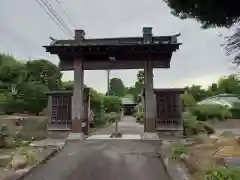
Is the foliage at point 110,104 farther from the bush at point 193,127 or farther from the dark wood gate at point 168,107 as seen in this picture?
the dark wood gate at point 168,107

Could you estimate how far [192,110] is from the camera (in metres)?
24.8

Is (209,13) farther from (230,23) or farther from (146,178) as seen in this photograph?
(146,178)

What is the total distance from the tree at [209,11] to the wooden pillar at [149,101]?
695 centimetres

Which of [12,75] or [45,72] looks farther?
[45,72]

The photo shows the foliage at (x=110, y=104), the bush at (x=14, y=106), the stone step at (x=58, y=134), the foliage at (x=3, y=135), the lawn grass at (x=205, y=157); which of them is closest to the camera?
the lawn grass at (x=205, y=157)

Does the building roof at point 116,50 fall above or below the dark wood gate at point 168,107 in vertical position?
above

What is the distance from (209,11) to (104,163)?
482cm

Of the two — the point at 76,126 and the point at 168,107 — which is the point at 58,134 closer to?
the point at 76,126

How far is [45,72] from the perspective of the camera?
1243 inches

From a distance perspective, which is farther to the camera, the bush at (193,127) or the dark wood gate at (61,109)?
the bush at (193,127)

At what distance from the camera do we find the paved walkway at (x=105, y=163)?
768 centimetres

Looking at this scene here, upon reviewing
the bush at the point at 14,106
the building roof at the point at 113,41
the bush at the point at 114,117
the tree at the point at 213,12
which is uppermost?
the building roof at the point at 113,41

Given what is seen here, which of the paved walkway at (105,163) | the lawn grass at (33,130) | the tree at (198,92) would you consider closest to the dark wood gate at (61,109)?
the lawn grass at (33,130)

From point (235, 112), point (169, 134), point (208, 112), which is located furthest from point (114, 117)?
point (235, 112)
